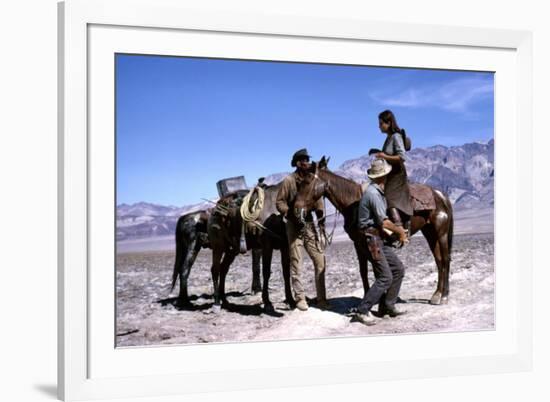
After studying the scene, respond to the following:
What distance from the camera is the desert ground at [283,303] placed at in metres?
7.13

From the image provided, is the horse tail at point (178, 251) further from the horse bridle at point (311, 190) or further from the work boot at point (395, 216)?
the work boot at point (395, 216)

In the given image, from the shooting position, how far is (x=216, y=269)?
24.7 feet

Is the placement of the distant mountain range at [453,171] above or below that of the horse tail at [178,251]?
above

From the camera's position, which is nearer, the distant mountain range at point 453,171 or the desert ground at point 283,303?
the desert ground at point 283,303

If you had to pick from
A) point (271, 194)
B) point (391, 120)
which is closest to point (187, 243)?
point (271, 194)

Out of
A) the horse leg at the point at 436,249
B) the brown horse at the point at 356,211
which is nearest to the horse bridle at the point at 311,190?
the brown horse at the point at 356,211

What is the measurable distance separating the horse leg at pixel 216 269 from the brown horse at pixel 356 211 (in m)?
0.81

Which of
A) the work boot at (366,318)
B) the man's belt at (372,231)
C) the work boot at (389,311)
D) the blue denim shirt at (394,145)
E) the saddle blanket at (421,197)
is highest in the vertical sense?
the blue denim shirt at (394,145)

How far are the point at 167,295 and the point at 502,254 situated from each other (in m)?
3.20

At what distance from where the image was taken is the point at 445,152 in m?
8.09

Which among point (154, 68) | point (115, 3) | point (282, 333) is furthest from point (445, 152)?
point (115, 3)

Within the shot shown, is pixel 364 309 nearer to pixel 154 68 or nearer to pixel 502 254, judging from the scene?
pixel 502 254

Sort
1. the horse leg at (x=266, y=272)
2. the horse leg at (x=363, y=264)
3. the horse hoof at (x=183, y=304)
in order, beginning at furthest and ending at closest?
the horse leg at (x=363, y=264), the horse leg at (x=266, y=272), the horse hoof at (x=183, y=304)

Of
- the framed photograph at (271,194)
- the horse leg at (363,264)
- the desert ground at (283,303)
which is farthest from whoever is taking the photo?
the horse leg at (363,264)
